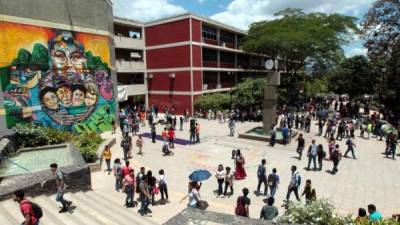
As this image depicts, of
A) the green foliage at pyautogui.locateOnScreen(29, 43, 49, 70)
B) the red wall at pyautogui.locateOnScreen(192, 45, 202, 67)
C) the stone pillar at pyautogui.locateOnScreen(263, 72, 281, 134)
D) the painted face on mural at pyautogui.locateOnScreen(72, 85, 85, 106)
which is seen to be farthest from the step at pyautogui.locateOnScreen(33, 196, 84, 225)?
the red wall at pyautogui.locateOnScreen(192, 45, 202, 67)

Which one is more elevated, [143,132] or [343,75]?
[343,75]

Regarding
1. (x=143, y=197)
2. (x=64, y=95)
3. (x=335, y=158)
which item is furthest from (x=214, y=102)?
(x=143, y=197)

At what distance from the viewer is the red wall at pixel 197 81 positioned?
122ft

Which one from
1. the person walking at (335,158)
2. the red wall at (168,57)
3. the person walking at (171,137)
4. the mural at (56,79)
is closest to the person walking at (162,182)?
the person walking at (171,137)

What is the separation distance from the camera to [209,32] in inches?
1577

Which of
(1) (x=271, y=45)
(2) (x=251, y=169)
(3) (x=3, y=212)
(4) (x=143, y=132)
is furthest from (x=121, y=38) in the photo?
(3) (x=3, y=212)

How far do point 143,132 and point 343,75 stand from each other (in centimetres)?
3539

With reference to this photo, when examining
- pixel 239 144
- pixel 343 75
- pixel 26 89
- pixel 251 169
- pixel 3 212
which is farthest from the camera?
pixel 343 75

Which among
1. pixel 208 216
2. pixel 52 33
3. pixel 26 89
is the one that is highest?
pixel 52 33

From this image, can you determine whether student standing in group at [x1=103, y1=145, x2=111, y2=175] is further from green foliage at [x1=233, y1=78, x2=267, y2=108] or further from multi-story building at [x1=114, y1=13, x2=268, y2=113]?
multi-story building at [x1=114, y1=13, x2=268, y2=113]

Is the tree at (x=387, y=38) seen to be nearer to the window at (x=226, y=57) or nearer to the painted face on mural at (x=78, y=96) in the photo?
the window at (x=226, y=57)

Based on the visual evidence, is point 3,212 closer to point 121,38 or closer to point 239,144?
point 239,144

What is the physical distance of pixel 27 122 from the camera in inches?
739

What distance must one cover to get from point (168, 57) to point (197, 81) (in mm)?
4848
